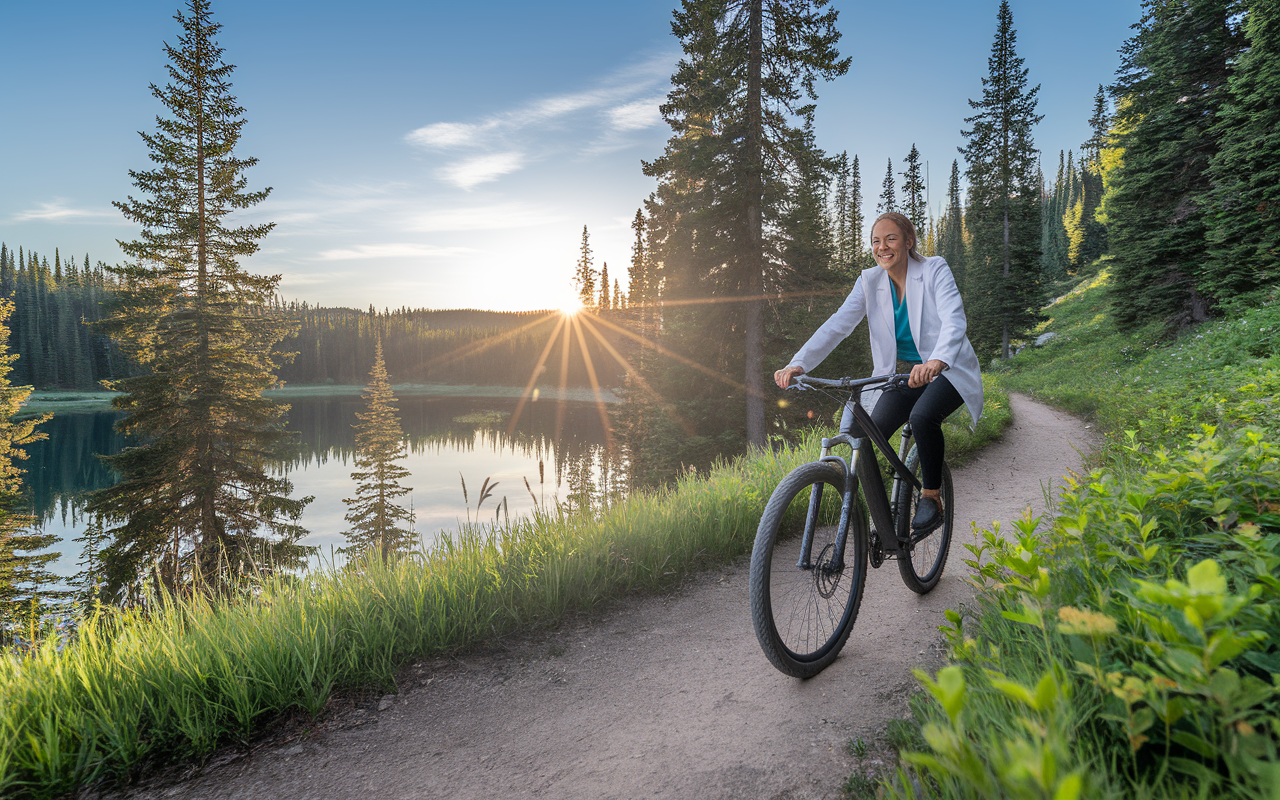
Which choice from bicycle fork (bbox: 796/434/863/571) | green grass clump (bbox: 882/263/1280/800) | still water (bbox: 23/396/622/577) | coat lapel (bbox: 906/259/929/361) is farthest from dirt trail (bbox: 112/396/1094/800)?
still water (bbox: 23/396/622/577)

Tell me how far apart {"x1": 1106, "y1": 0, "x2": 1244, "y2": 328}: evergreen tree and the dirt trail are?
2147 cm

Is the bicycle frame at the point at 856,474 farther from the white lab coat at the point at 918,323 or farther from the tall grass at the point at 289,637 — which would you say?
the tall grass at the point at 289,637

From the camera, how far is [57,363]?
91062mm

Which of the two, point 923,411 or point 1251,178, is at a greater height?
point 1251,178

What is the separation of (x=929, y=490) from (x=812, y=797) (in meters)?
2.21

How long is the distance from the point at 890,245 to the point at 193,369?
21357 mm

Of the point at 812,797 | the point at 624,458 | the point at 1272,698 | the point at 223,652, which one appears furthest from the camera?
the point at 624,458

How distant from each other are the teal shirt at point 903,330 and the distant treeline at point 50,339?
113 meters

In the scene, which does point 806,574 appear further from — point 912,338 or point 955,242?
point 955,242

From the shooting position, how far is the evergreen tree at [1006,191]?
31.7 metres

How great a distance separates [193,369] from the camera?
18.1 metres

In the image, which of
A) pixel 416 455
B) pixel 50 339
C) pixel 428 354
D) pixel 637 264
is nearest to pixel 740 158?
pixel 637 264

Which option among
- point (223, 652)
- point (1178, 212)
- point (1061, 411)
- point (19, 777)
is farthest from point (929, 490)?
point (1178, 212)

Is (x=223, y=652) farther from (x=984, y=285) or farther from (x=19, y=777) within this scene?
(x=984, y=285)
